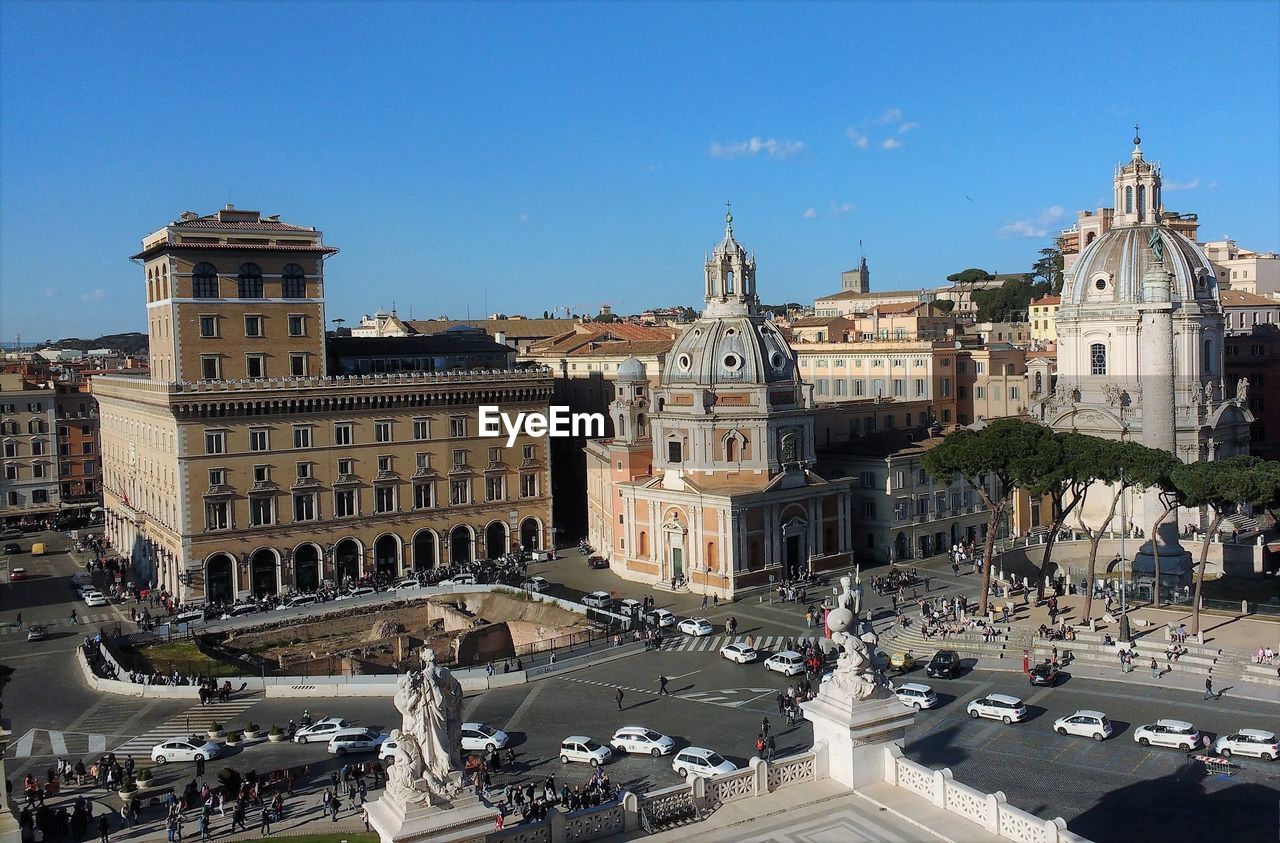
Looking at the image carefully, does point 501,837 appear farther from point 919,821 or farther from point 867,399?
point 867,399

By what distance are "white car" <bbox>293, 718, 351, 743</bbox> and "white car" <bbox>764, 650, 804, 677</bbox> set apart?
1515 centimetres

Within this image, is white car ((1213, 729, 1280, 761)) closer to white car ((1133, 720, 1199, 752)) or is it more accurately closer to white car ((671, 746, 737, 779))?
white car ((1133, 720, 1199, 752))

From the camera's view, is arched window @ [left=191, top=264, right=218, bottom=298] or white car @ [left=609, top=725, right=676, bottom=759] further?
arched window @ [left=191, top=264, right=218, bottom=298]

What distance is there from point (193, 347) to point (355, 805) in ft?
116

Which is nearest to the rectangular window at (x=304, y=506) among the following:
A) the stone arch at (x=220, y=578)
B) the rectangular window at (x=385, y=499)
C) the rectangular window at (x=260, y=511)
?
the rectangular window at (x=260, y=511)

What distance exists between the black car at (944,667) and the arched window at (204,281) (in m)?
40.2

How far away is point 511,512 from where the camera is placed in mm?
68062

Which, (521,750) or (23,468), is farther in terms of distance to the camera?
(23,468)

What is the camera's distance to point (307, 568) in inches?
2420

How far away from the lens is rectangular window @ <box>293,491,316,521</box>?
6100 cm

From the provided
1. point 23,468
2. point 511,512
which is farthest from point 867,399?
point 23,468

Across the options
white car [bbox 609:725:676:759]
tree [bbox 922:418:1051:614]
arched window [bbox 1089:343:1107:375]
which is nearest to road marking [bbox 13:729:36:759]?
white car [bbox 609:725:676:759]

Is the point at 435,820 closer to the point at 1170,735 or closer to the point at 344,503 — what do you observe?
the point at 1170,735

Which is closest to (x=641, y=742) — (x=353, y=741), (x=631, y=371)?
(x=353, y=741)
